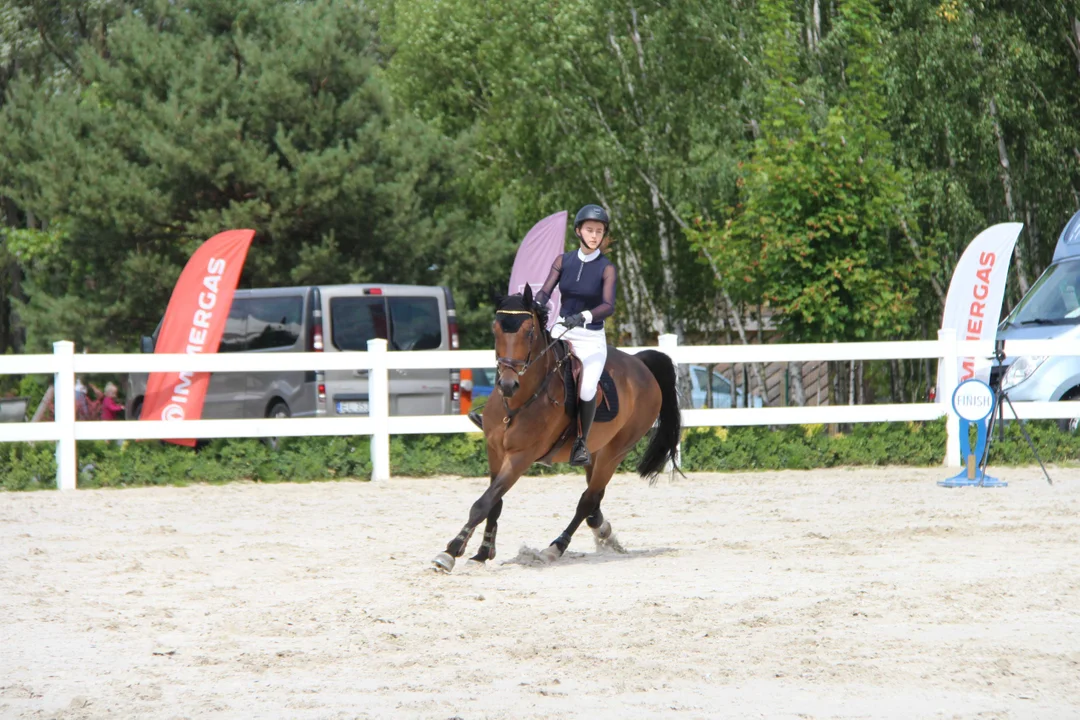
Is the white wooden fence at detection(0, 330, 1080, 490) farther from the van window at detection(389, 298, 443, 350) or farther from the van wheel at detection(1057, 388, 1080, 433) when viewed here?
Result: the van window at detection(389, 298, 443, 350)

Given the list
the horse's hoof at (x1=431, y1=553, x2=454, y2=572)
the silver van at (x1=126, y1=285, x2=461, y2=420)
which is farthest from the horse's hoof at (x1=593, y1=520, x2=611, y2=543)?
the silver van at (x1=126, y1=285, x2=461, y2=420)

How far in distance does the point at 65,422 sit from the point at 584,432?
24.1 ft

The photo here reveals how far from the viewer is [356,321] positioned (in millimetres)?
19438

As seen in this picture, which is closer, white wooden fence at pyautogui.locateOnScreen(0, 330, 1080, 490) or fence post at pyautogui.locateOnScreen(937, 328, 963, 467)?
white wooden fence at pyautogui.locateOnScreen(0, 330, 1080, 490)

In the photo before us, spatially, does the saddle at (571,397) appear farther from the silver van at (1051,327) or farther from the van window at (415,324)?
the van window at (415,324)

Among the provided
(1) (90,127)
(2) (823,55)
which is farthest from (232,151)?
(2) (823,55)

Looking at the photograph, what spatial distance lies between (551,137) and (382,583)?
2385cm

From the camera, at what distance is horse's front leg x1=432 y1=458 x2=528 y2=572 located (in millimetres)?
8172

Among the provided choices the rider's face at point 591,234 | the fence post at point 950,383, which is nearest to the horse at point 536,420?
the rider's face at point 591,234

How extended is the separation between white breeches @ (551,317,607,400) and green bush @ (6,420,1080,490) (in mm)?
6289

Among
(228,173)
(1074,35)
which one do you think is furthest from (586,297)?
(228,173)

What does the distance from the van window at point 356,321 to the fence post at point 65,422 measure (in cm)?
533

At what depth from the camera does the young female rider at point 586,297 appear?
338 inches

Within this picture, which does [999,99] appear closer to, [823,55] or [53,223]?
[823,55]
